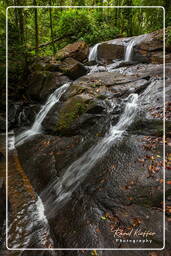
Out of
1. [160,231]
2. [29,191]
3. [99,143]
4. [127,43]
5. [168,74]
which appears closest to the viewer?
[160,231]

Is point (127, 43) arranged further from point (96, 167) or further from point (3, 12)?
point (96, 167)

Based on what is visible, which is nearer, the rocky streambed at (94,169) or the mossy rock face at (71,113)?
the rocky streambed at (94,169)

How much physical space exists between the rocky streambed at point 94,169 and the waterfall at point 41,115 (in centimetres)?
9

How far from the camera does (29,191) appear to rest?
4973 mm

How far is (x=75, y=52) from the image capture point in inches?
475

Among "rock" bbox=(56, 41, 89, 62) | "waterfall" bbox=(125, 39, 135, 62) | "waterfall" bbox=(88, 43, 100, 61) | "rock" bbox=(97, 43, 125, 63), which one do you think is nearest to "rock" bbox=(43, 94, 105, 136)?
"rock" bbox=(56, 41, 89, 62)

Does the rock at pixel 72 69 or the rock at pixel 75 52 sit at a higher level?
the rock at pixel 75 52

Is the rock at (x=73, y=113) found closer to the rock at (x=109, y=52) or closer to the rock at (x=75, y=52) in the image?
Answer: the rock at (x=75, y=52)

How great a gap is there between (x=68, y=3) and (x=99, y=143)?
22981 millimetres

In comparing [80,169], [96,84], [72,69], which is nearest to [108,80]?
[96,84]

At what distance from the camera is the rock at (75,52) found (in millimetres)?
11368

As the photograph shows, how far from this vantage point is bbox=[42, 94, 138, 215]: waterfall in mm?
4314

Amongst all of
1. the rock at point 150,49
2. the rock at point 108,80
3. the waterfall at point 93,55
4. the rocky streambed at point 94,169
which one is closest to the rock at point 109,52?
the waterfall at point 93,55

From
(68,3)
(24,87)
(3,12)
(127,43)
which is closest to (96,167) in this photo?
(24,87)
